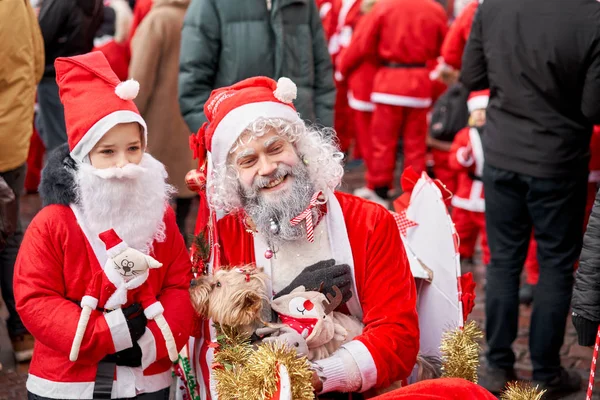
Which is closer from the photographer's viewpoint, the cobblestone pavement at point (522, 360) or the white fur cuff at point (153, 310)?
the white fur cuff at point (153, 310)

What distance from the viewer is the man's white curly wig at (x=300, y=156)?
3219 mm

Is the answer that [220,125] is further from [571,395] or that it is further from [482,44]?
[571,395]

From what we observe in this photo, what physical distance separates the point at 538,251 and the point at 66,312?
2.62m

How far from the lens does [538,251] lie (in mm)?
4605

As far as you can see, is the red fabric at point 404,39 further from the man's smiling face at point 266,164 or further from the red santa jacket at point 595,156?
the man's smiling face at point 266,164

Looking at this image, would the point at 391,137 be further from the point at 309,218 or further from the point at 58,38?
the point at 309,218

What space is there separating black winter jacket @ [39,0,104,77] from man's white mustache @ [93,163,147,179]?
308 cm

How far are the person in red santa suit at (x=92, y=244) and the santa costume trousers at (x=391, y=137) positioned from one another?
4724 millimetres

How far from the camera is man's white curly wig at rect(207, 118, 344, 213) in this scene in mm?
3219

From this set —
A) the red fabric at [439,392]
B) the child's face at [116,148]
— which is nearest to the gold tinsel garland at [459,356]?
the red fabric at [439,392]

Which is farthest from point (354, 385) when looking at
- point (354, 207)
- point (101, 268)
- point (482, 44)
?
point (482, 44)

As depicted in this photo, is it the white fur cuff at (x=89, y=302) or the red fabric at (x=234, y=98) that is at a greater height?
the red fabric at (x=234, y=98)

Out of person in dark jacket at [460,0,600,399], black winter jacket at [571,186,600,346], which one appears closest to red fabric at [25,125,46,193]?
person in dark jacket at [460,0,600,399]

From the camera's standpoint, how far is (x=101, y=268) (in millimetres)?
3041
